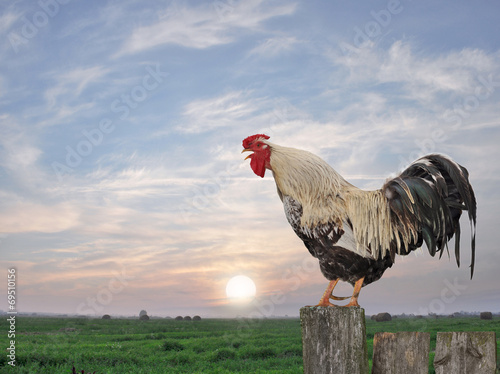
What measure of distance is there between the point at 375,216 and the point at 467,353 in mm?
1600

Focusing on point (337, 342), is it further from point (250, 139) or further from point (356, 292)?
point (250, 139)

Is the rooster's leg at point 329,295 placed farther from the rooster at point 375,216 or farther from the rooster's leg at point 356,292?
the rooster's leg at point 356,292

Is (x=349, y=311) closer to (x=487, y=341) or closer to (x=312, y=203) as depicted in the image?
(x=487, y=341)

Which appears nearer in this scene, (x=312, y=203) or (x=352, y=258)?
(x=352, y=258)

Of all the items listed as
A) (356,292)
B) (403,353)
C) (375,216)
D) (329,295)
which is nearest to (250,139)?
(375,216)

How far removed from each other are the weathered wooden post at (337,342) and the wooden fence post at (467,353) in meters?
0.59

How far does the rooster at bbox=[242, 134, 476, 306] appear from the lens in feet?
13.5

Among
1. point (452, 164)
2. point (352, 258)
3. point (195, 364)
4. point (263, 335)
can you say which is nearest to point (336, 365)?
point (352, 258)

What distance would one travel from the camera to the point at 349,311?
3389mm

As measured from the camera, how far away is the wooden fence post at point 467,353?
3098mm

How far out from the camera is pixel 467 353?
3158 millimetres

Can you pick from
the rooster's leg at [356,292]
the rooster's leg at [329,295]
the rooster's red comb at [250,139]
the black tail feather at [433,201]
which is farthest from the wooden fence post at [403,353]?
the rooster's red comb at [250,139]

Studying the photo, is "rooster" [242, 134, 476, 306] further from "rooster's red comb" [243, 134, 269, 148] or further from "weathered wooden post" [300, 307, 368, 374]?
"rooster's red comb" [243, 134, 269, 148]

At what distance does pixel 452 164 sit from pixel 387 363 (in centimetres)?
205
